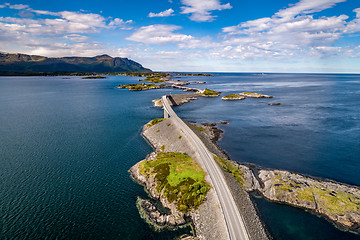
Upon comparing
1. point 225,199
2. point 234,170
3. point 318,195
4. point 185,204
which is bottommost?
point 185,204

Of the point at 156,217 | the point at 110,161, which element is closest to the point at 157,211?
the point at 156,217

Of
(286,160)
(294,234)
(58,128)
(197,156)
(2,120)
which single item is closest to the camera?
(294,234)

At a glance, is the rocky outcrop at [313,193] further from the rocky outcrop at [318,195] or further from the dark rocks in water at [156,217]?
the dark rocks in water at [156,217]

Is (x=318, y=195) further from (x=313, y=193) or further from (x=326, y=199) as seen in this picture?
(x=326, y=199)

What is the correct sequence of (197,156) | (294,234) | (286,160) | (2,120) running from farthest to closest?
1. (2,120)
2. (286,160)
3. (197,156)
4. (294,234)

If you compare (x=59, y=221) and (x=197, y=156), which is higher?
(x=197, y=156)

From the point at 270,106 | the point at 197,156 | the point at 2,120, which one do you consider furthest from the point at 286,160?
the point at 2,120

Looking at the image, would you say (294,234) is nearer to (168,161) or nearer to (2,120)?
(168,161)
